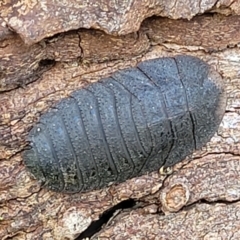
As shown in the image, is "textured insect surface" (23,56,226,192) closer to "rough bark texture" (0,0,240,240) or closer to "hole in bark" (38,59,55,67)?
"rough bark texture" (0,0,240,240)

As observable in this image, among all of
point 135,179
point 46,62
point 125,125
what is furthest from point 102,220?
point 46,62

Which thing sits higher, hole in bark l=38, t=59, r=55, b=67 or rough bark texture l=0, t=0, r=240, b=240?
hole in bark l=38, t=59, r=55, b=67

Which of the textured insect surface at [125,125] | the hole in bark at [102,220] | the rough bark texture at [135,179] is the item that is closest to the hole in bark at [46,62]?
the rough bark texture at [135,179]

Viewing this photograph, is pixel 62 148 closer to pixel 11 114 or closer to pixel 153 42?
pixel 11 114

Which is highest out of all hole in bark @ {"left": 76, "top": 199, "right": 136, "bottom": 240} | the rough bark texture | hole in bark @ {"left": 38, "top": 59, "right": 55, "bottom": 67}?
hole in bark @ {"left": 38, "top": 59, "right": 55, "bottom": 67}

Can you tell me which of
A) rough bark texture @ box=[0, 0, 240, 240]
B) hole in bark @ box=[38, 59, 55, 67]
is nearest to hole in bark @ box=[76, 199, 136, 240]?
rough bark texture @ box=[0, 0, 240, 240]

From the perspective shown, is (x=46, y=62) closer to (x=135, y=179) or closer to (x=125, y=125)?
(x=125, y=125)

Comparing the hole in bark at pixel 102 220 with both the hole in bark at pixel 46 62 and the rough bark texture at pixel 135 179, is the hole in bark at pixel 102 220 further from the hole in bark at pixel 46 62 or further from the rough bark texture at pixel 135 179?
the hole in bark at pixel 46 62
